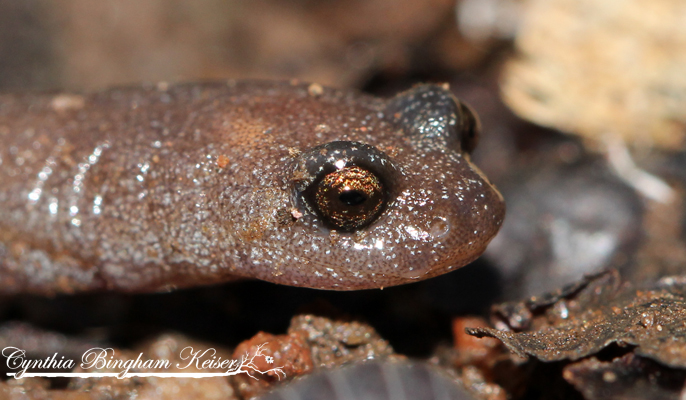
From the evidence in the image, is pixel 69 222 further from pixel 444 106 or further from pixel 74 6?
pixel 74 6

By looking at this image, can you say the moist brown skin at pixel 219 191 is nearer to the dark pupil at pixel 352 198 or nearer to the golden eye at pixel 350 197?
the golden eye at pixel 350 197

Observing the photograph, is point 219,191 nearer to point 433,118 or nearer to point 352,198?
point 352,198

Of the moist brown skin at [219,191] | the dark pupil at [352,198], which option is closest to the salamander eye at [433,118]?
the moist brown skin at [219,191]

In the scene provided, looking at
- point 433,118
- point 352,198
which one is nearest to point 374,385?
point 352,198

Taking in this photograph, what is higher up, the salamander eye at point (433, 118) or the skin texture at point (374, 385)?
the salamander eye at point (433, 118)

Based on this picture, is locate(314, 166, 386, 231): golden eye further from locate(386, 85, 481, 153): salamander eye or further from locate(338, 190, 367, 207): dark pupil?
locate(386, 85, 481, 153): salamander eye

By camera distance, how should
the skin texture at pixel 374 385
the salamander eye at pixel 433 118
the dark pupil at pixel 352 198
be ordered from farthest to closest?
1. the salamander eye at pixel 433 118
2. the dark pupil at pixel 352 198
3. the skin texture at pixel 374 385

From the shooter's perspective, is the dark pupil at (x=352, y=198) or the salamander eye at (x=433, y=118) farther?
the salamander eye at (x=433, y=118)

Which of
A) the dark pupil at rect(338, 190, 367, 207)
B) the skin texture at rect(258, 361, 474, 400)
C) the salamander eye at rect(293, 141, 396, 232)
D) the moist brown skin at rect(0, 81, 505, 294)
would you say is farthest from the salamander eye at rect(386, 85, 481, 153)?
the skin texture at rect(258, 361, 474, 400)
